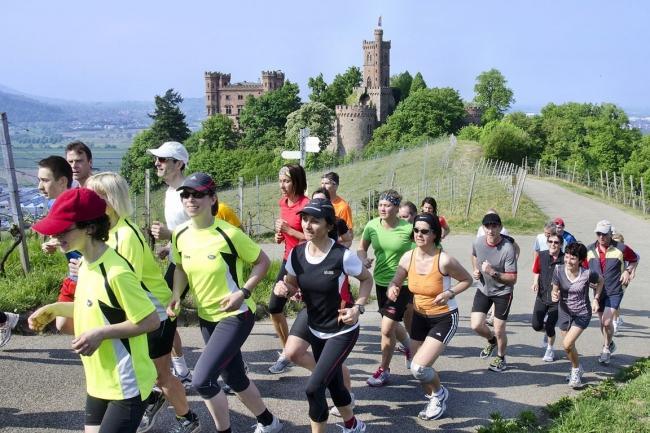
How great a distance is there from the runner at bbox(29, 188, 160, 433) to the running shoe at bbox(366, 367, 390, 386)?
131 inches

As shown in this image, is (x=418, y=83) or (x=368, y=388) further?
(x=418, y=83)

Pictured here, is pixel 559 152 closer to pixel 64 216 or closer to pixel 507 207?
pixel 507 207

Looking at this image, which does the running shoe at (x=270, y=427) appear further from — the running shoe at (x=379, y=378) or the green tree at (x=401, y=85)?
the green tree at (x=401, y=85)

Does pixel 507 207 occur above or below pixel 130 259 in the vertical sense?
below

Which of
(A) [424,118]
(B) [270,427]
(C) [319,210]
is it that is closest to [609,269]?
(C) [319,210]

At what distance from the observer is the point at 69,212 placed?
3.42 m

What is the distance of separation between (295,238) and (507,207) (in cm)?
2120

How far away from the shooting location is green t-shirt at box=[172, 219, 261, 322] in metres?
4.83

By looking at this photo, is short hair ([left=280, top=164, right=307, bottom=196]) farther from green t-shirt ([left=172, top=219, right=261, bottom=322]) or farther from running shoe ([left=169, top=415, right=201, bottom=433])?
running shoe ([left=169, top=415, right=201, bottom=433])

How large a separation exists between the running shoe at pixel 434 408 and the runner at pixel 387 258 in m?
0.80

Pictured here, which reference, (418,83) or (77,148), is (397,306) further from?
(418,83)

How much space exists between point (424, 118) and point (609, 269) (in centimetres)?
8408

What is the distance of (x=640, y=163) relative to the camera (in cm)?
6825

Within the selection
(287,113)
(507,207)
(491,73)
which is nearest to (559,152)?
(491,73)
